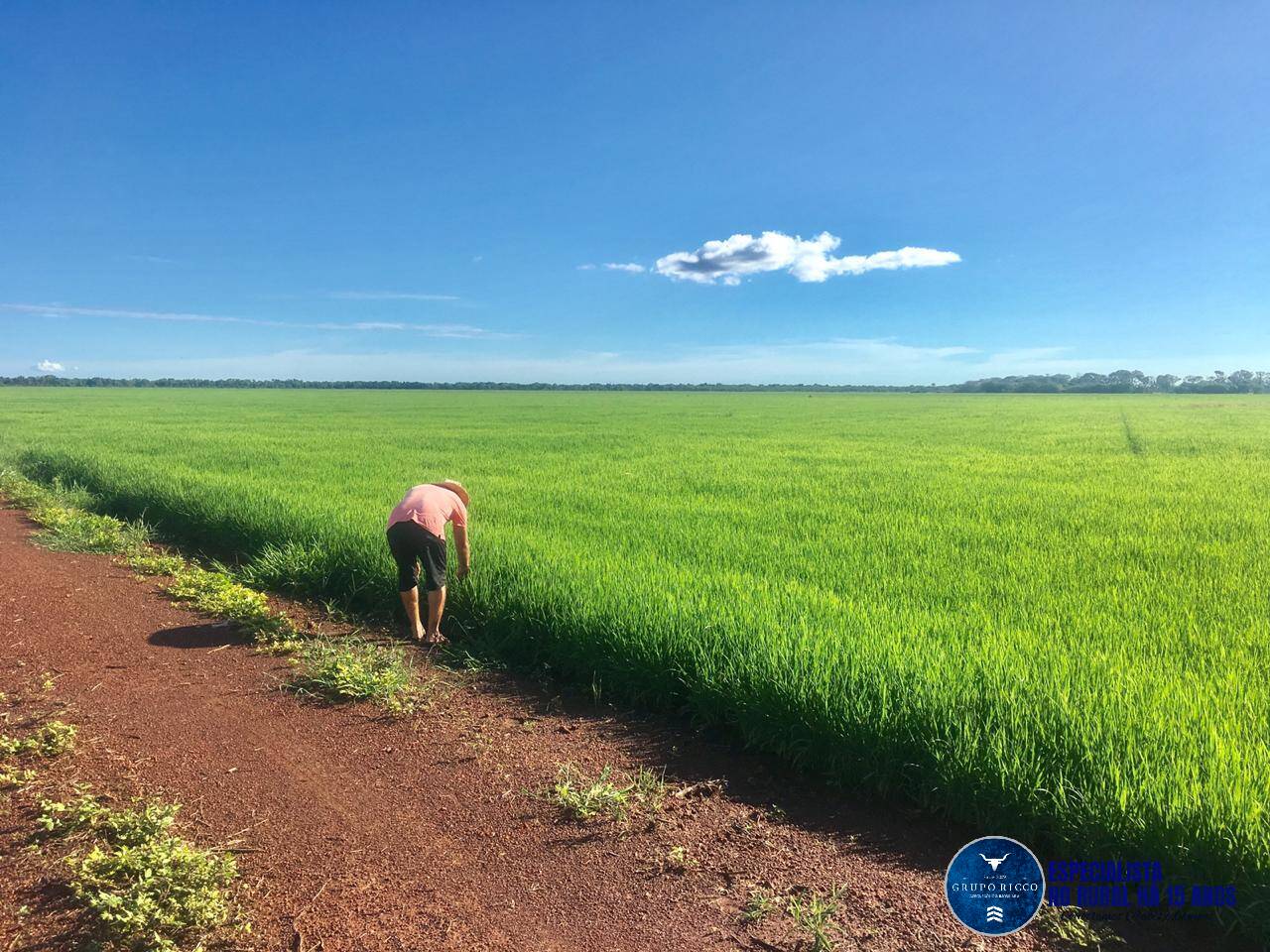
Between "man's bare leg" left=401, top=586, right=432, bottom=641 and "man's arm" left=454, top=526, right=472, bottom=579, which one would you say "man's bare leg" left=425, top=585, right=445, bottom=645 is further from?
"man's arm" left=454, top=526, right=472, bottom=579

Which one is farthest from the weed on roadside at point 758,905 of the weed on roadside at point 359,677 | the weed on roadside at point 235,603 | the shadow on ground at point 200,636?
the shadow on ground at point 200,636

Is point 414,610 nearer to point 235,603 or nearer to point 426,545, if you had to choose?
point 426,545

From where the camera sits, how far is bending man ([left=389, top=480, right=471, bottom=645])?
5230 millimetres

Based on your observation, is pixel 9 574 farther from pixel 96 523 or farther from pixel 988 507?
pixel 988 507

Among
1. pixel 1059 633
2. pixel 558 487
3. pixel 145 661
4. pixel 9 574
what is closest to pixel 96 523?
pixel 9 574

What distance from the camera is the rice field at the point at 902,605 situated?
9.98ft

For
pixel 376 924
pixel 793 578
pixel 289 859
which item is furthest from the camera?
pixel 793 578

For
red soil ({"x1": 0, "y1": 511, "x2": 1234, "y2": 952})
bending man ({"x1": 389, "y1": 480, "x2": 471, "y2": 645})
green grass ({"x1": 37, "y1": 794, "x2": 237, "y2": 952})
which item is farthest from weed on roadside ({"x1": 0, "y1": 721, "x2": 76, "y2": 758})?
bending man ({"x1": 389, "y1": 480, "x2": 471, "y2": 645})

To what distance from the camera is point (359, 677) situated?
4.39 metres

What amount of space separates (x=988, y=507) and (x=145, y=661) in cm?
1021

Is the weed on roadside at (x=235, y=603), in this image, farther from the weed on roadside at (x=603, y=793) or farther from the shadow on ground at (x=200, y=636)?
the weed on roadside at (x=603, y=793)

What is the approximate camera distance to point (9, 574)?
6.99 meters

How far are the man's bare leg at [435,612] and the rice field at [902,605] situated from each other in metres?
0.35

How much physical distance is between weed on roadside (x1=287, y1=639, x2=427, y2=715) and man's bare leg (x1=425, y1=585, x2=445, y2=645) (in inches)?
13.8
